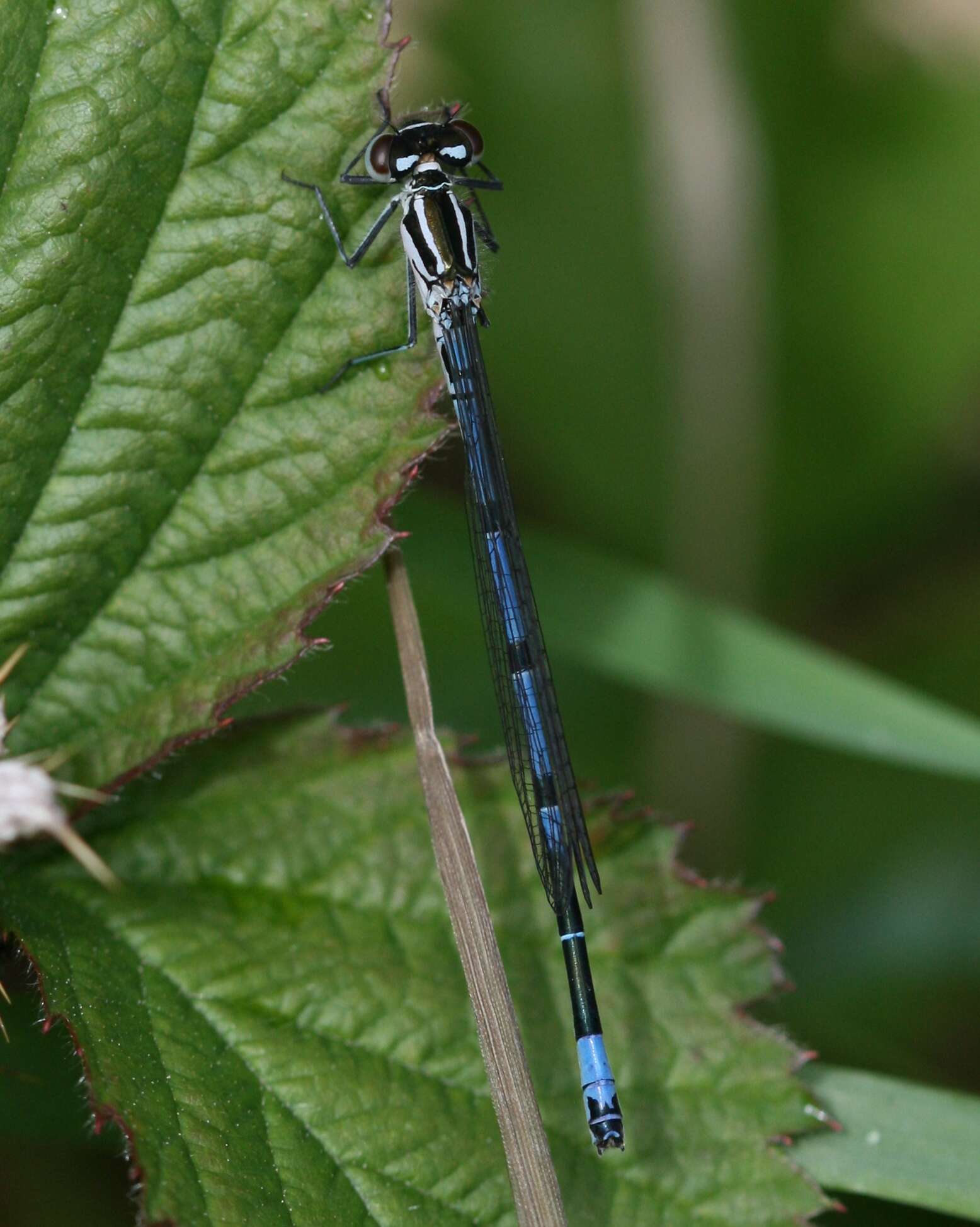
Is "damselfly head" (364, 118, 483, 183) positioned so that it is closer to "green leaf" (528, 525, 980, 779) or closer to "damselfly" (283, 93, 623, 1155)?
"damselfly" (283, 93, 623, 1155)

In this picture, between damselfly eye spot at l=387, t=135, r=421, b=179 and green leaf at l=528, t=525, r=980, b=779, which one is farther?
green leaf at l=528, t=525, r=980, b=779

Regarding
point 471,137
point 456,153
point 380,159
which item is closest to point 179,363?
point 380,159

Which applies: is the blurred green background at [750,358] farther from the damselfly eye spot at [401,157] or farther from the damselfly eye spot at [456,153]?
the damselfly eye spot at [401,157]

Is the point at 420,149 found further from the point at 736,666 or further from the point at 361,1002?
the point at 361,1002

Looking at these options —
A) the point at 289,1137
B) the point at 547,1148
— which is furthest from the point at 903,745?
the point at 289,1137

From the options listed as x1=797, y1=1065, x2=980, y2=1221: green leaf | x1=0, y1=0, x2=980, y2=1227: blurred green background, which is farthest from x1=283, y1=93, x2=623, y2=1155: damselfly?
x1=0, y1=0, x2=980, y2=1227: blurred green background

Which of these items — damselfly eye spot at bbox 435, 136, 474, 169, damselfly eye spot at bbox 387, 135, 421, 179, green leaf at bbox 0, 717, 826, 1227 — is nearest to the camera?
green leaf at bbox 0, 717, 826, 1227
